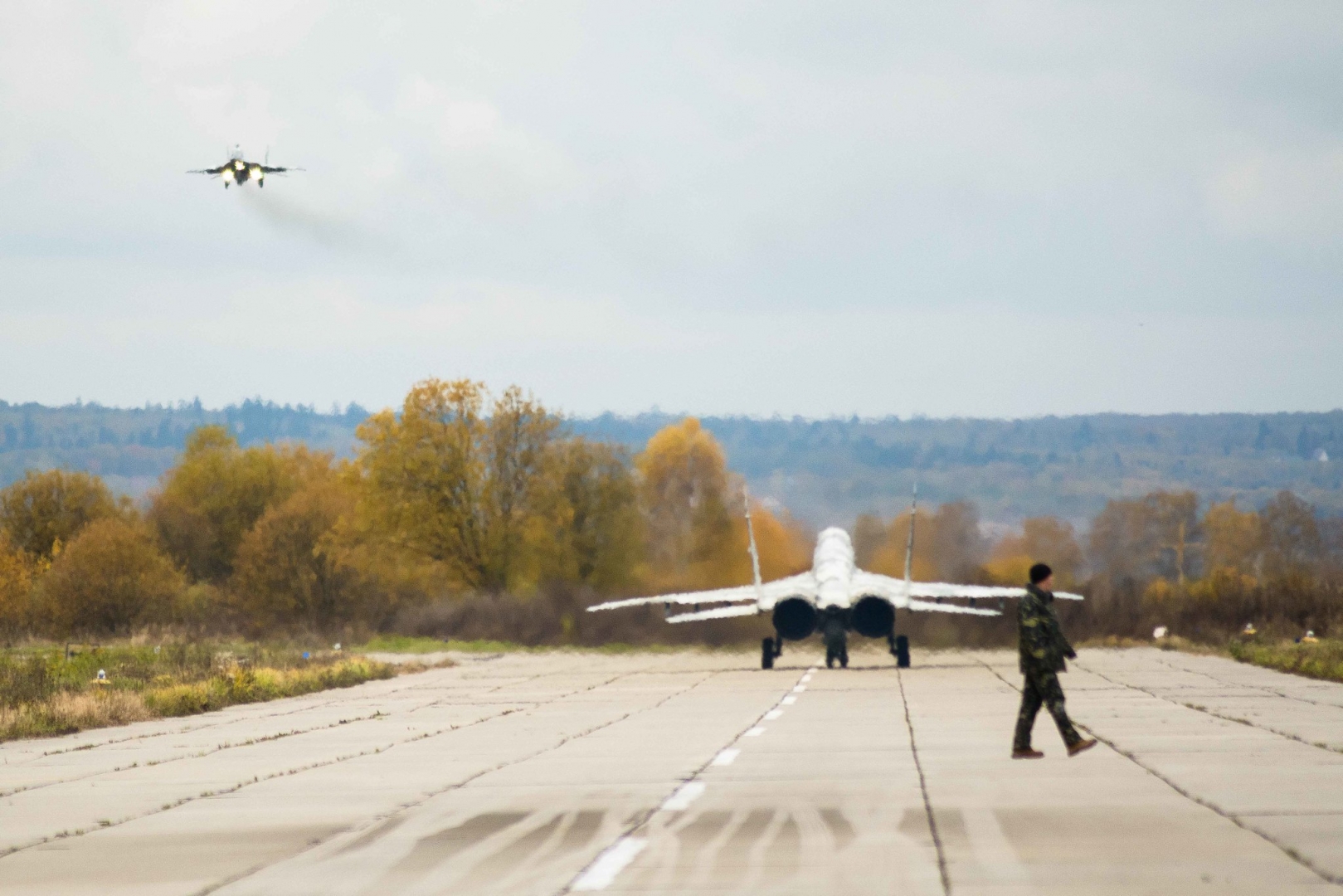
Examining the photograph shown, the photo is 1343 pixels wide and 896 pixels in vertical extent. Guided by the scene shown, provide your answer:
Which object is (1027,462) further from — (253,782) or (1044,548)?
(253,782)

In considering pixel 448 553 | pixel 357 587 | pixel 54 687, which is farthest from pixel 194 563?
pixel 54 687

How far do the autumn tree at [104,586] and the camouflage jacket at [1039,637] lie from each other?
58832 millimetres

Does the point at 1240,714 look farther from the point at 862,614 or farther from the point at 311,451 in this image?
the point at 311,451

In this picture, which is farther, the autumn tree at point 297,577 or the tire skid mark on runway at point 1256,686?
the autumn tree at point 297,577

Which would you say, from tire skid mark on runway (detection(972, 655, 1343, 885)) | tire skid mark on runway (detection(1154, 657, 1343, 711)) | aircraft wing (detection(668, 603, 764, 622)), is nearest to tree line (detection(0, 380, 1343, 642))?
aircraft wing (detection(668, 603, 764, 622))

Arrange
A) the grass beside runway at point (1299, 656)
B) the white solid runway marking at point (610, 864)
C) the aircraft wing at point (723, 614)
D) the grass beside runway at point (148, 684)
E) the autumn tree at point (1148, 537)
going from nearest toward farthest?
the white solid runway marking at point (610, 864) → the grass beside runway at point (148, 684) → the grass beside runway at point (1299, 656) → the aircraft wing at point (723, 614) → the autumn tree at point (1148, 537)

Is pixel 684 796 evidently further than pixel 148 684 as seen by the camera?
No

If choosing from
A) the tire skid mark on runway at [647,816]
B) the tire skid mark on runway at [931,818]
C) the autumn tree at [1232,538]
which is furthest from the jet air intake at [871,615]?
the autumn tree at [1232,538]

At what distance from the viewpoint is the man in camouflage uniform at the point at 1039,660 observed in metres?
16.2

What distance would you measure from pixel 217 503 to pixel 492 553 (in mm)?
31068

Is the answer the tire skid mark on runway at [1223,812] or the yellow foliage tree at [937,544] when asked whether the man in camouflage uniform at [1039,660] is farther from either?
the yellow foliage tree at [937,544]

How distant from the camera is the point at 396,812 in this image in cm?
1319

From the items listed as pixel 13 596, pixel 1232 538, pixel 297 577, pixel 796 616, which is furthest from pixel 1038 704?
pixel 1232 538

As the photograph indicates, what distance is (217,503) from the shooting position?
320 feet
